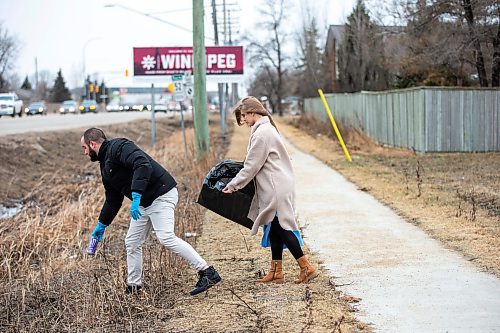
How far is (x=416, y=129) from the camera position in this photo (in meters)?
22.6

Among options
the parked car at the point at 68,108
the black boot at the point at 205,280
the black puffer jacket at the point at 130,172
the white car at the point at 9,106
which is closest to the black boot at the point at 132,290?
the black boot at the point at 205,280

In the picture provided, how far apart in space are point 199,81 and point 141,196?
13.4m

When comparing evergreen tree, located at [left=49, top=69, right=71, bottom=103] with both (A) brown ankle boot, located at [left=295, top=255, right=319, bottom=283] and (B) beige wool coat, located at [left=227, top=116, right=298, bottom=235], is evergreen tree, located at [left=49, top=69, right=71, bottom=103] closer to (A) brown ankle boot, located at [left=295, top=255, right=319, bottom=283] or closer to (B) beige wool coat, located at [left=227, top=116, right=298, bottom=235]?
(B) beige wool coat, located at [left=227, top=116, right=298, bottom=235]

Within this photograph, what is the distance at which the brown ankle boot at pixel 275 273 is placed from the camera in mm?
7676

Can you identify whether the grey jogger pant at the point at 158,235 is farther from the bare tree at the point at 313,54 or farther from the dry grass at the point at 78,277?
the bare tree at the point at 313,54

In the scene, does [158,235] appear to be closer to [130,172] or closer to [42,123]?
[130,172]

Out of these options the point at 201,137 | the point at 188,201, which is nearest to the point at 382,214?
the point at 188,201

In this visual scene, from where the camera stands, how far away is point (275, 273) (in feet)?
25.2

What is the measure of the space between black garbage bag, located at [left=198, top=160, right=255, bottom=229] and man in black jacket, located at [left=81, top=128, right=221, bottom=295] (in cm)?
47

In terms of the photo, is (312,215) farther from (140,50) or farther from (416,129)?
(140,50)

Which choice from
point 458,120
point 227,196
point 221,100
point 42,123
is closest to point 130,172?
point 227,196

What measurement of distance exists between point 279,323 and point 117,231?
21.0 ft

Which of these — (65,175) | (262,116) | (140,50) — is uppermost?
(140,50)

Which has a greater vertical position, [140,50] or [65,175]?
[140,50]
